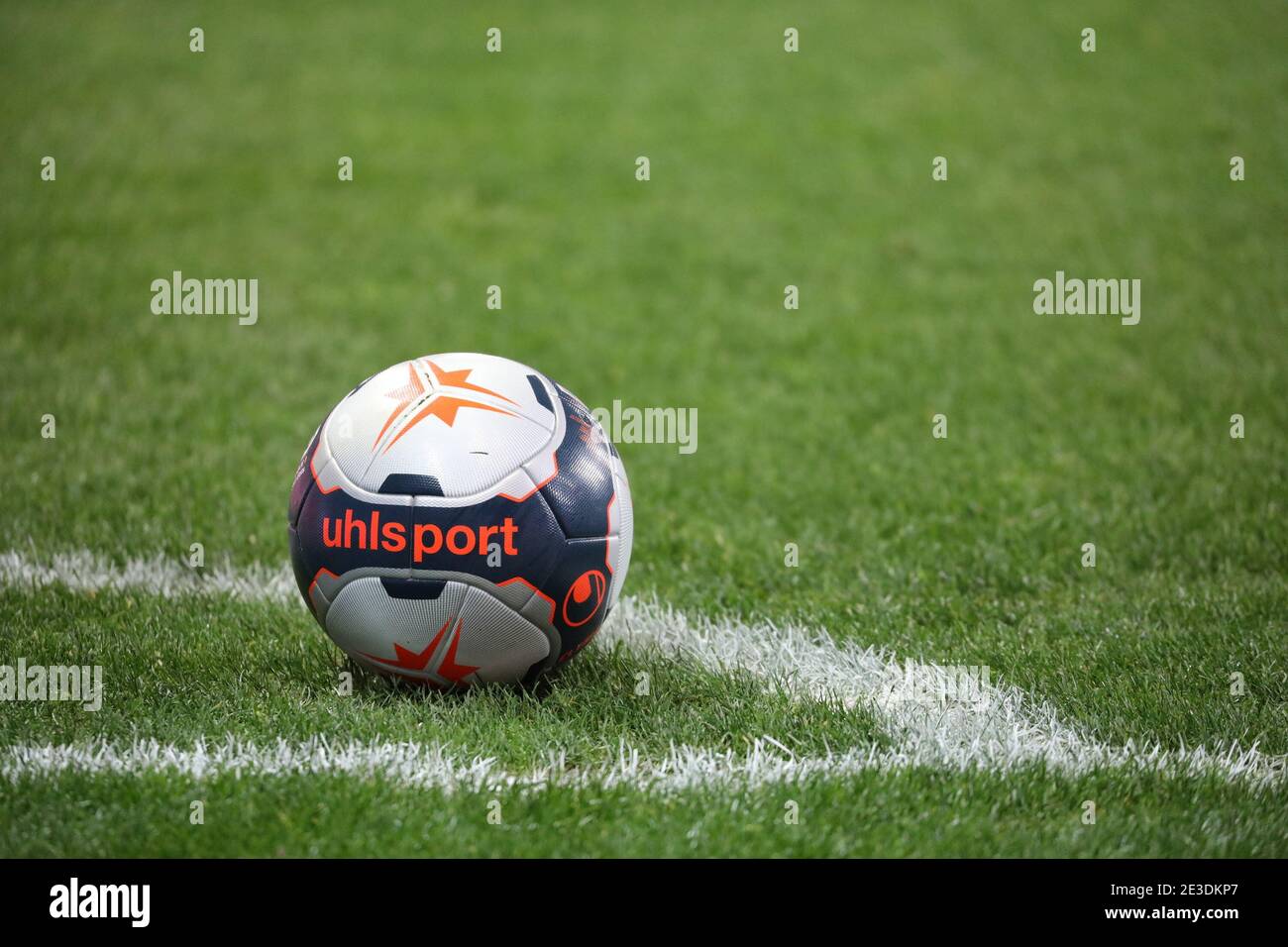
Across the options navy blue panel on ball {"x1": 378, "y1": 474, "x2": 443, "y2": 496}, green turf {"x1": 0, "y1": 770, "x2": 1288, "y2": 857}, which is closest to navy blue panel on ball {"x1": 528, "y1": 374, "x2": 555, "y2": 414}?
navy blue panel on ball {"x1": 378, "y1": 474, "x2": 443, "y2": 496}

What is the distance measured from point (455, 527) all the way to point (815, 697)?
1.39 metres

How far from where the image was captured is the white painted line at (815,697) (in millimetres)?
3602

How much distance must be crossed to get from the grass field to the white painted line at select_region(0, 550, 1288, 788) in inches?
1.6

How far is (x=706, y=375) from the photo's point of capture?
8.45 meters

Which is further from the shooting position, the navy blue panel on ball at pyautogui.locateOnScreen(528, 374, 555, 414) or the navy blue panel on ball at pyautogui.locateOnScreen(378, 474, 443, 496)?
the navy blue panel on ball at pyautogui.locateOnScreen(528, 374, 555, 414)

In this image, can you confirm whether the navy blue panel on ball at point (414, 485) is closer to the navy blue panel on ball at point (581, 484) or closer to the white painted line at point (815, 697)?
the navy blue panel on ball at point (581, 484)

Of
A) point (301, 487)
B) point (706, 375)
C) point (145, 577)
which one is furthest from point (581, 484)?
point (706, 375)

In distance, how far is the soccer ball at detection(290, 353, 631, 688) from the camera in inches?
146

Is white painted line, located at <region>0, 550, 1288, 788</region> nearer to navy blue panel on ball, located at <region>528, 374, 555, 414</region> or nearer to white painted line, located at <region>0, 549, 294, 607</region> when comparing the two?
white painted line, located at <region>0, 549, 294, 607</region>

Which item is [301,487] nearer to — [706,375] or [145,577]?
[145,577]

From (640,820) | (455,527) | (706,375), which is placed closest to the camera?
(640,820)
